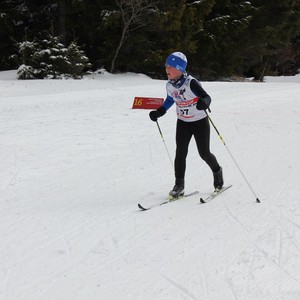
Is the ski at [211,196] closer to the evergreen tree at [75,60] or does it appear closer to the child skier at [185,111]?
the child skier at [185,111]

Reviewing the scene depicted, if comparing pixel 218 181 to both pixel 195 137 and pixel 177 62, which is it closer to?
pixel 195 137

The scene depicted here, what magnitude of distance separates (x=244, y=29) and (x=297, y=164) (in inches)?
793

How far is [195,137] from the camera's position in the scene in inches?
202

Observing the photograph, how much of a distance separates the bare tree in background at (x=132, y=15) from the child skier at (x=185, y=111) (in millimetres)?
15372

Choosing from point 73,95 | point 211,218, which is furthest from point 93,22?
point 211,218

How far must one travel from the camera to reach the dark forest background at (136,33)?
18.6 metres

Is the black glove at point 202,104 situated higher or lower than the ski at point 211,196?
higher

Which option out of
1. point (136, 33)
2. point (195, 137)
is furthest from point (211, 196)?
point (136, 33)

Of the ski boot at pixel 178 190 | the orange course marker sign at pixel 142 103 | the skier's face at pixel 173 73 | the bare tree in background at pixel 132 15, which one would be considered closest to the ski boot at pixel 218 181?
the ski boot at pixel 178 190

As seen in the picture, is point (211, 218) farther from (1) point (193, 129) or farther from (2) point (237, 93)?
(2) point (237, 93)

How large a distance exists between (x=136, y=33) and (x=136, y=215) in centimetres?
1771

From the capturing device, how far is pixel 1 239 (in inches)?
163

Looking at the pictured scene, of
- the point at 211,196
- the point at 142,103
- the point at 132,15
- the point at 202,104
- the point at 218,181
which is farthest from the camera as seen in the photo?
the point at 132,15

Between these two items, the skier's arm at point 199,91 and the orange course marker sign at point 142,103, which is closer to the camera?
the skier's arm at point 199,91
